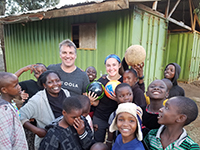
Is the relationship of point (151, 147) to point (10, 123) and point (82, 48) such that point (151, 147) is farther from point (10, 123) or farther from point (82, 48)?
point (82, 48)

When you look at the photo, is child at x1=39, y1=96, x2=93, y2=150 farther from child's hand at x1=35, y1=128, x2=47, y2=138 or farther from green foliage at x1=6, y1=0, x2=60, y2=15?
green foliage at x1=6, y1=0, x2=60, y2=15

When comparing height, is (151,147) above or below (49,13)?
below

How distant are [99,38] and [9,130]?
4.16 meters

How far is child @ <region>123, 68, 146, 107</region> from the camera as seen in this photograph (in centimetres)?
216

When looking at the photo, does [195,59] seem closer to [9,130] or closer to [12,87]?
[12,87]

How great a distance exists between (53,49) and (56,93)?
4.68m

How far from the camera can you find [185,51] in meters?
8.73

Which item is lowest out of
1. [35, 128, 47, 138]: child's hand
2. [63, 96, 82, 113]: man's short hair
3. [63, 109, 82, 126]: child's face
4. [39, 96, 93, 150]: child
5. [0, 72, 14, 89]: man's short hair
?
[35, 128, 47, 138]: child's hand

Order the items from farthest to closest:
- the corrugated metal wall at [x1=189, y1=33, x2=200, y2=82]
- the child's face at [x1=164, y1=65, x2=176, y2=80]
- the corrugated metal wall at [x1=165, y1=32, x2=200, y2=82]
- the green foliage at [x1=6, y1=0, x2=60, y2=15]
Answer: the green foliage at [x1=6, y1=0, x2=60, y2=15] < the corrugated metal wall at [x1=189, y1=33, x2=200, y2=82] < the corrugated metal wall at [x1=165, y1=32, x2=200, y2=82] < the child's face at [x1=164, y1=65, x2=176, y2=80]

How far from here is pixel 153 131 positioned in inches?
64.1

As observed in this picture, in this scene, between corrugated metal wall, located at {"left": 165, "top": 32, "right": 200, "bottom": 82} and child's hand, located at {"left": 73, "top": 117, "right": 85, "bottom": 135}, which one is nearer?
child's hand, located at {"left": 73, "top": 117, "right": 85, "bottom": 135}

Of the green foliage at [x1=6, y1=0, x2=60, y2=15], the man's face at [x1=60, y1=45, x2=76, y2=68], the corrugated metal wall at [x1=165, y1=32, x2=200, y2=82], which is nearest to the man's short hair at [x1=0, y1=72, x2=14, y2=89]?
the man's face at [x1=60, y1=45, x2=76, y2=68]

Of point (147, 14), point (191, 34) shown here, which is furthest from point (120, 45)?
point (191, 34)

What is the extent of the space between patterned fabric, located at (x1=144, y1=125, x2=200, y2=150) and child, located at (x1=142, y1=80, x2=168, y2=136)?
163 millimetres
